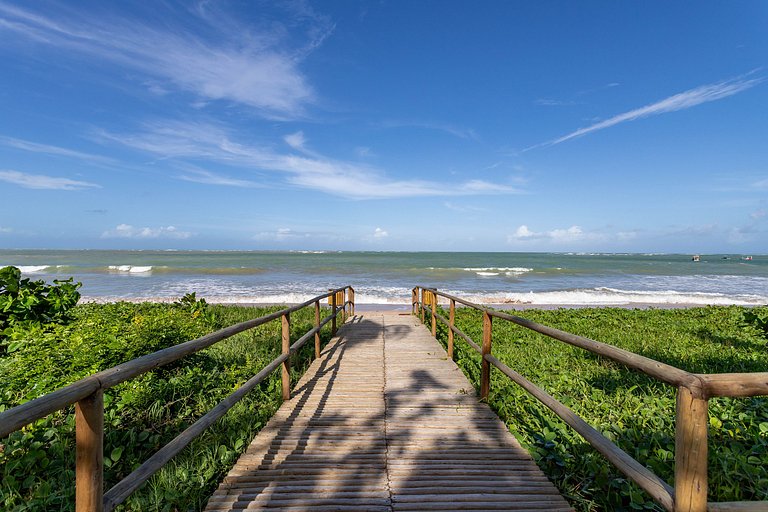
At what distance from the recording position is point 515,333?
9.15 m

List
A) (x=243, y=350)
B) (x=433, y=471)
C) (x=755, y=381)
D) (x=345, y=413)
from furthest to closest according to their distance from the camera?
(x=243, y=350)
(x=345, y=413)
(x=433, y=471)
(x=755, y=381)

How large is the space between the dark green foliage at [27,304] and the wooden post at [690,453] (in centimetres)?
661

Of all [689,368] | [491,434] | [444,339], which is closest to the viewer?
[491,434]

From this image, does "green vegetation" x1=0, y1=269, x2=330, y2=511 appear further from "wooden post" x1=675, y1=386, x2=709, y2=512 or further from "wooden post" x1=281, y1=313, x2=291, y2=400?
"wooden post" x1=675, y1=386, x2=709, y2=512

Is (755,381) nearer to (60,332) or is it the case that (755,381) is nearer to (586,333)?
(60,332)

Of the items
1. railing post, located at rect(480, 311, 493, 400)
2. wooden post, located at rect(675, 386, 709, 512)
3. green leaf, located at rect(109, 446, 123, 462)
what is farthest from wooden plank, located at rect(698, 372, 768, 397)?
green leaf, located at rect(109, 446, 123, 462)

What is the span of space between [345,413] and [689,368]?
543 cm

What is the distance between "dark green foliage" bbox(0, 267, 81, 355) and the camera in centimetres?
512

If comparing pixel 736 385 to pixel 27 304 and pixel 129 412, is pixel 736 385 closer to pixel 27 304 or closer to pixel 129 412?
pixel 129 412

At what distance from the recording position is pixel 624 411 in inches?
164

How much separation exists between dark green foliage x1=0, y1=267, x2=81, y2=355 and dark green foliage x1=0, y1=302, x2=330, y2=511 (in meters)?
0.34

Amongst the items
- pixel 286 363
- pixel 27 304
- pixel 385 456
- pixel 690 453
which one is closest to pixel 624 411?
pixel 385 456

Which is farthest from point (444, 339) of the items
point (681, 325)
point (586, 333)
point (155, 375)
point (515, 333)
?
point (681, 325)

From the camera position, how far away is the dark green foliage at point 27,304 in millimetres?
5117
